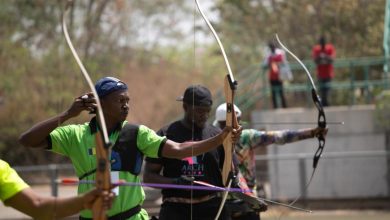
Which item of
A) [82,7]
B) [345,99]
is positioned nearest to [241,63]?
[82,7]

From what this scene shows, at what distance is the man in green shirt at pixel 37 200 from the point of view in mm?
4801

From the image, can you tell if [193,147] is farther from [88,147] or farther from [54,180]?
[54,180]

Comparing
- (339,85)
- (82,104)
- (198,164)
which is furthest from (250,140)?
(339,85)

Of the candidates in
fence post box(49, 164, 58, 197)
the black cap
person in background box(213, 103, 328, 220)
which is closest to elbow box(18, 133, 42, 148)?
the black cap

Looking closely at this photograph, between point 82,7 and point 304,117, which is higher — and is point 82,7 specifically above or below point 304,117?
above

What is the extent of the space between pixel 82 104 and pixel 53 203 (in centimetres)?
149

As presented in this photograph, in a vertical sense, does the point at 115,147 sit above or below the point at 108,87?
below

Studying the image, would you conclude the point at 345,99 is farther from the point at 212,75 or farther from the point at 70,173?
the point at 212,75

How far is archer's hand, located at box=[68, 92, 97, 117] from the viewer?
6219mm

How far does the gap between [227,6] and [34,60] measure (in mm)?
7939

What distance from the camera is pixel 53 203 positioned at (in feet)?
15.8

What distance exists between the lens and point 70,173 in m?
19.1

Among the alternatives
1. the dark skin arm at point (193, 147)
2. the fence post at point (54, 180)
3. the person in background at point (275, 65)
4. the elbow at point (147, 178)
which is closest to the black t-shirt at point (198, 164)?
the elbow at point (147, 178)

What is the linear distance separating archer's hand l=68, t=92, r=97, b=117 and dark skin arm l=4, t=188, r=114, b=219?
139cm
